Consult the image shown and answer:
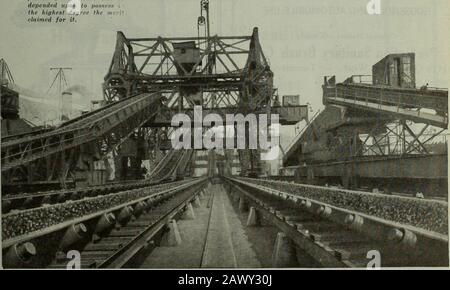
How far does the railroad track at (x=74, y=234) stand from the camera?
341 centimetres

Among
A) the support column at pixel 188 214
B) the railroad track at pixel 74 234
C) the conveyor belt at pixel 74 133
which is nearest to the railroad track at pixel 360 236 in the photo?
the railroad track at pixel 74 234

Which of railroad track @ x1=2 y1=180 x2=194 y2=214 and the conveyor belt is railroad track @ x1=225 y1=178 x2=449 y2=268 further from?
the conveyor belt

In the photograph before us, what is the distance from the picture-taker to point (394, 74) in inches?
417

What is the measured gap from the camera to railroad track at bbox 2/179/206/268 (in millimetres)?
3406

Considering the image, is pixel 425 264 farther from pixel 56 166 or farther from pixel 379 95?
pixel 379 95

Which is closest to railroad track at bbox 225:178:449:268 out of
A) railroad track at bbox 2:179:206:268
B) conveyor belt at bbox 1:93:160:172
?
railroad track at bbox 2:179:206:268

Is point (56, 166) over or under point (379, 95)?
under

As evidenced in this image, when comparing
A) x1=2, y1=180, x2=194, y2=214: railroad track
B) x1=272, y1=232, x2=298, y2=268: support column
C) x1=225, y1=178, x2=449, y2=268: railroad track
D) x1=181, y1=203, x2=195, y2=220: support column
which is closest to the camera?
x1=225, y1=178, x2=449, y2=268: railroad track

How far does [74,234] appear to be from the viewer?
3842 mm

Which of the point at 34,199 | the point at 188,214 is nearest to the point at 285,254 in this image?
the point at 34,199

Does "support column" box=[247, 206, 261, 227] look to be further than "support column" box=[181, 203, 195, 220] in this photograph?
No

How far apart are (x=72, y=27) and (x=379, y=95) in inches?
353

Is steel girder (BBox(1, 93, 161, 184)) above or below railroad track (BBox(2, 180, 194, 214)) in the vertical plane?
above
